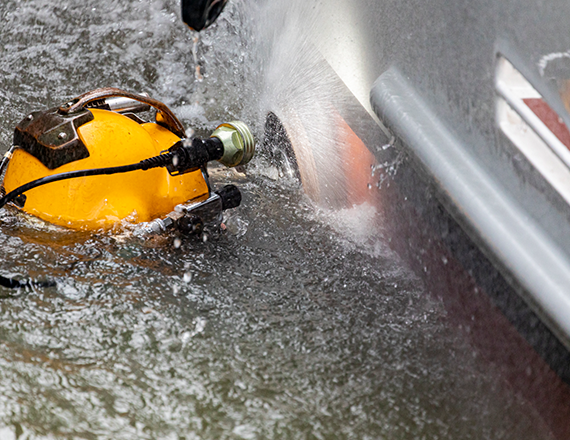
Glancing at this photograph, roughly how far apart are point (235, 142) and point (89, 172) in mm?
489

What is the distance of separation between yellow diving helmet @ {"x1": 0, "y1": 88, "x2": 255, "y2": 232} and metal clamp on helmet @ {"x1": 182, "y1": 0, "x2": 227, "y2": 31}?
0.52 metres

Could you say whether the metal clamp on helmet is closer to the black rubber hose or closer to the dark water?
the black rubber hose

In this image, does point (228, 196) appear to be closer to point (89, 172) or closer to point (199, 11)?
point (89, 172)

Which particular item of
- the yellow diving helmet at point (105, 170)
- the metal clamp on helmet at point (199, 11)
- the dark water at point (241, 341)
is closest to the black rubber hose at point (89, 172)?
the yellow diving helmet at point (105, 170)

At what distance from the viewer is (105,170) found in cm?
166

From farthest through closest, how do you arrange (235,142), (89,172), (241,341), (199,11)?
(235,142) < (89,172) < (241,341) < (199,11)

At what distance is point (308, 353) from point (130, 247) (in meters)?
0.66

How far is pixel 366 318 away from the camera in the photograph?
→ 63.4 inches

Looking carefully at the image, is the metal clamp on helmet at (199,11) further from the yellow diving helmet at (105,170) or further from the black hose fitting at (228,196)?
the black hose fitting at (228,196)

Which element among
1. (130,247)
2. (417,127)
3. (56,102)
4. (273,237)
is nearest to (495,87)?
(417,127)

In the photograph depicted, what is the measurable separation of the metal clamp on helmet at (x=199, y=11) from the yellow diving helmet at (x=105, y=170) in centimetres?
52

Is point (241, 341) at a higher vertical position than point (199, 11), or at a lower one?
lower

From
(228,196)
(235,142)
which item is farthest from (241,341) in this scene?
(235,142)

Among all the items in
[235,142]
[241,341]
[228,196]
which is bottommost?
[241,341]
